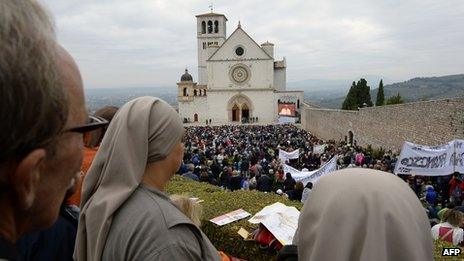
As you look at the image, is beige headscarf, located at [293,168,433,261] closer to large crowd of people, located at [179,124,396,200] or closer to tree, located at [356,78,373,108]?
large crowd of people, located at [179,124,396,200]

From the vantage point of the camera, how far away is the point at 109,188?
72.3 inches

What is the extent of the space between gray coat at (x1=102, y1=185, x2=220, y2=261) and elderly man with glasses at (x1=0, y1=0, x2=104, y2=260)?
2.36 feet

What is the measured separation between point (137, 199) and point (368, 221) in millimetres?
937

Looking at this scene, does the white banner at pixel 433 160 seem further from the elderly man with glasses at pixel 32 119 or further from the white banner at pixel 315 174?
the elderly man with glasses at pixel 32 119

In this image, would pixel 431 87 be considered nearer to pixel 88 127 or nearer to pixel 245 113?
pixel 245 113

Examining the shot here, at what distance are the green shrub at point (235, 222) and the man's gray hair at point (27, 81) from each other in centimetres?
315

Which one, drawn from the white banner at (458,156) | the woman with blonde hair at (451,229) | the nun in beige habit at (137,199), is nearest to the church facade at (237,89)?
the white banner at (458,156)

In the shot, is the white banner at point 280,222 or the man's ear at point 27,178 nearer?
the man's ear at point 27,178

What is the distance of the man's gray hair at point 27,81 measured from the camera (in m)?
0.75

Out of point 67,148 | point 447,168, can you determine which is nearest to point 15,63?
point 67,148

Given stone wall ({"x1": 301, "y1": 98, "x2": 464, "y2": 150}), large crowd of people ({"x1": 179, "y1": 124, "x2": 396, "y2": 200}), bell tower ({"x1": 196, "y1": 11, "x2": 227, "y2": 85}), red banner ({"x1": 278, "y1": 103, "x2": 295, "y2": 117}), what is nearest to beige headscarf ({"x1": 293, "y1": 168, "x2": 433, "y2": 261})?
large crowd of people ({"x1": 179, "y1": 124, "x2": 396, "y2": 200})

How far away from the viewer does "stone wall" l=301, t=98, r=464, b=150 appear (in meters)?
15.4

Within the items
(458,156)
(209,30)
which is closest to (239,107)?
(209,30)

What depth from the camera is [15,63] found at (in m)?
0.75
